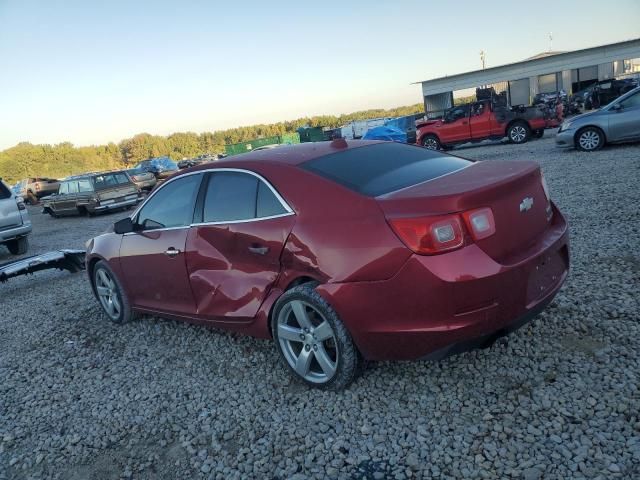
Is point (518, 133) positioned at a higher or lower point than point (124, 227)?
lower

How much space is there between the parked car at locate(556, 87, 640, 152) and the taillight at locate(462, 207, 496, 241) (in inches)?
436

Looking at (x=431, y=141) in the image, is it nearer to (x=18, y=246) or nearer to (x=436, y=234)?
(x=18, y=246)

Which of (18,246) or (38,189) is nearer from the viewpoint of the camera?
(18,246)

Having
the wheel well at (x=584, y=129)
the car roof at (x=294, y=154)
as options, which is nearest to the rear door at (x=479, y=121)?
the wheel well at (x=584, y=129)

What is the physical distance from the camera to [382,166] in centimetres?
340

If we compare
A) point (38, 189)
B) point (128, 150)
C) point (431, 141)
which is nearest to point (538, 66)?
point (431, 141)

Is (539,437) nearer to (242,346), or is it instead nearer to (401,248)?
(401,248)

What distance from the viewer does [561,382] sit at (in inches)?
114

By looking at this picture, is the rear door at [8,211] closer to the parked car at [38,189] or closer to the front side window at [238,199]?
the front side window at [238,199]

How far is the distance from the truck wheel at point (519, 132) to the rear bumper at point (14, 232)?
15445 millimetres

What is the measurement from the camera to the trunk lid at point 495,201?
105 inches

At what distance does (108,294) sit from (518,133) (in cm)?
1627

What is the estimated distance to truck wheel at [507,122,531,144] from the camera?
17547 millimetres

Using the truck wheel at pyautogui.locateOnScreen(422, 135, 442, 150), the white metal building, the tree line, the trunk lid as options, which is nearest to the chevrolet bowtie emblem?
the trunk lid
